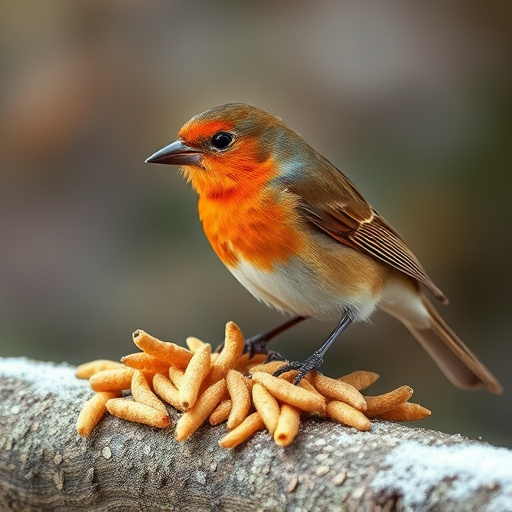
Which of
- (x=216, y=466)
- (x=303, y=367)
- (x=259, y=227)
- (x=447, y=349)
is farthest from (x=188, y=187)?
(x=216, y=466)

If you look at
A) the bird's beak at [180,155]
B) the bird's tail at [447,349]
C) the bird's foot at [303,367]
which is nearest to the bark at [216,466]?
the bird's foot at [303,367]

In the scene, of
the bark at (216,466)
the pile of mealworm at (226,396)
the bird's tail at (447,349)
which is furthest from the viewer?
the bird's tail at (447,349)

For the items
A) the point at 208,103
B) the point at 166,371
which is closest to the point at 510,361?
the point at 208,103

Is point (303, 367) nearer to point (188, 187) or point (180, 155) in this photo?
point (180, 155)

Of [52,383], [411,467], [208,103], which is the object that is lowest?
[52,383]

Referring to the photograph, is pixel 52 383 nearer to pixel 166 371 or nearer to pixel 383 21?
pixel 166 371

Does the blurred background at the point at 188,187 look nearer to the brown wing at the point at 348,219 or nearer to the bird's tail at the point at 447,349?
the bird's tail at the point at 447,349
